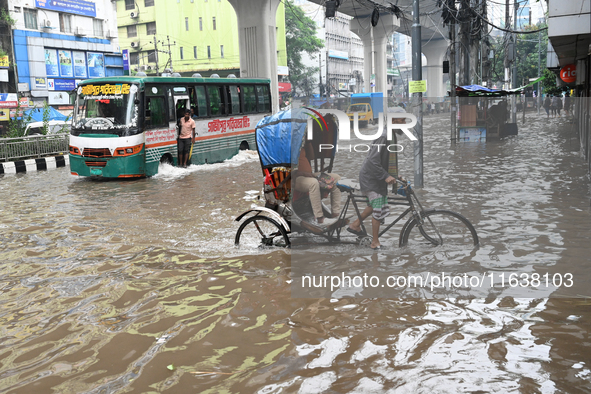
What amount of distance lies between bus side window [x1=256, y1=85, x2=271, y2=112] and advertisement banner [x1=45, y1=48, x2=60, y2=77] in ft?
80.4

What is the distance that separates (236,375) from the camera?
3695mm

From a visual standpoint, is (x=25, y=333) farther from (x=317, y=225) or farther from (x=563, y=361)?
(x=563, y=361)

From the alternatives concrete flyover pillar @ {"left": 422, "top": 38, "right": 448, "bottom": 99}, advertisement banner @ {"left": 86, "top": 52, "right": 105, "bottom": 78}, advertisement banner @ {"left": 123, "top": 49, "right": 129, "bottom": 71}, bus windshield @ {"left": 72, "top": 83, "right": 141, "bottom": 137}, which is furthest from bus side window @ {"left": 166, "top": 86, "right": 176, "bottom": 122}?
concrete flyover pillar @ {"left": 422, "top": 38, "right": 448, "bottom": 99}

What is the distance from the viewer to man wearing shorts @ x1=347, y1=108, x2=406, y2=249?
5496 mm

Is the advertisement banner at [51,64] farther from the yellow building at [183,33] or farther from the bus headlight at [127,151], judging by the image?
the bus headlight at [127,151]

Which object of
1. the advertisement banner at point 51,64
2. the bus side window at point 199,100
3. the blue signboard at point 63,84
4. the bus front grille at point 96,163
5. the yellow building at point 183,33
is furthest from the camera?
the yellow building at point 183,33

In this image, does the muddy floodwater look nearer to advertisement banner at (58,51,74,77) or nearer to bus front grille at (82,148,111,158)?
bus front grille at (82,148,111,158)

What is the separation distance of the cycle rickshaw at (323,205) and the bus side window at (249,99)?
11539mm

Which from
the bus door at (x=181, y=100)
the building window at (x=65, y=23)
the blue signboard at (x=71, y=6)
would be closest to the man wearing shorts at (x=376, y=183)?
the bus door at (x=181, y=100)

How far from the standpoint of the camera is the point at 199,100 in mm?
15711

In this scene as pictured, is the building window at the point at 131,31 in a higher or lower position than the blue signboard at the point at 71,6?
higher

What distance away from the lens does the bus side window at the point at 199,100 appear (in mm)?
15508

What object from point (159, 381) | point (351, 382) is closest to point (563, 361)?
point (351, 382)

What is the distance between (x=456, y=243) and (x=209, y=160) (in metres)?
11.5
